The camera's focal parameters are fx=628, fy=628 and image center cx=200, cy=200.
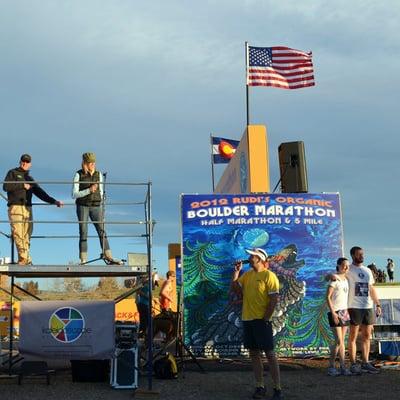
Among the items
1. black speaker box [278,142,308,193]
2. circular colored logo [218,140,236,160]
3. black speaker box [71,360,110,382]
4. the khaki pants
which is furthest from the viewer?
circular colored logo [218,140,236,160]

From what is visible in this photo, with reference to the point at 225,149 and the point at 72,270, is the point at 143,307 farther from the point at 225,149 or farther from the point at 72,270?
the point at 225,149

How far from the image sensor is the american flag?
50.1 feet

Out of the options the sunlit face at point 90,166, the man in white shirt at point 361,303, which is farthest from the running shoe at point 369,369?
the sunlit face at point 90,166

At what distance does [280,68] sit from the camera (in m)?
15.4

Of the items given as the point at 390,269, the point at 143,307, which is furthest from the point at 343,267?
the point at 390,269

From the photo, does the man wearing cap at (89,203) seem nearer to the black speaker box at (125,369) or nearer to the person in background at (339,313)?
the black speaker box at (125,369)

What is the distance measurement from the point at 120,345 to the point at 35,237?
2.53 m

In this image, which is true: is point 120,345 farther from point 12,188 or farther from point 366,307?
point 366,307

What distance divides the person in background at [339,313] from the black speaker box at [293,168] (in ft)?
10.4

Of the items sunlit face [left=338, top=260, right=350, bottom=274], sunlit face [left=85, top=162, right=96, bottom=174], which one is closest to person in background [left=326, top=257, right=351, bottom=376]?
sunlit face [left=338, top=260, right=350, bottom=274]

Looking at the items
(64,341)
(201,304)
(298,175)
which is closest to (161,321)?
(201,304)

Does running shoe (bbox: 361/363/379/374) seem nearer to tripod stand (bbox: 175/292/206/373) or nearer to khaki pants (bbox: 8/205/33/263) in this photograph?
tripod stand (bbox: 175/292/206/373)

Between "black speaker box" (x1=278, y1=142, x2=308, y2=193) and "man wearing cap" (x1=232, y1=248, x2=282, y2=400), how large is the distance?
4926 mm

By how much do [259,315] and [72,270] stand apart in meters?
3.03
